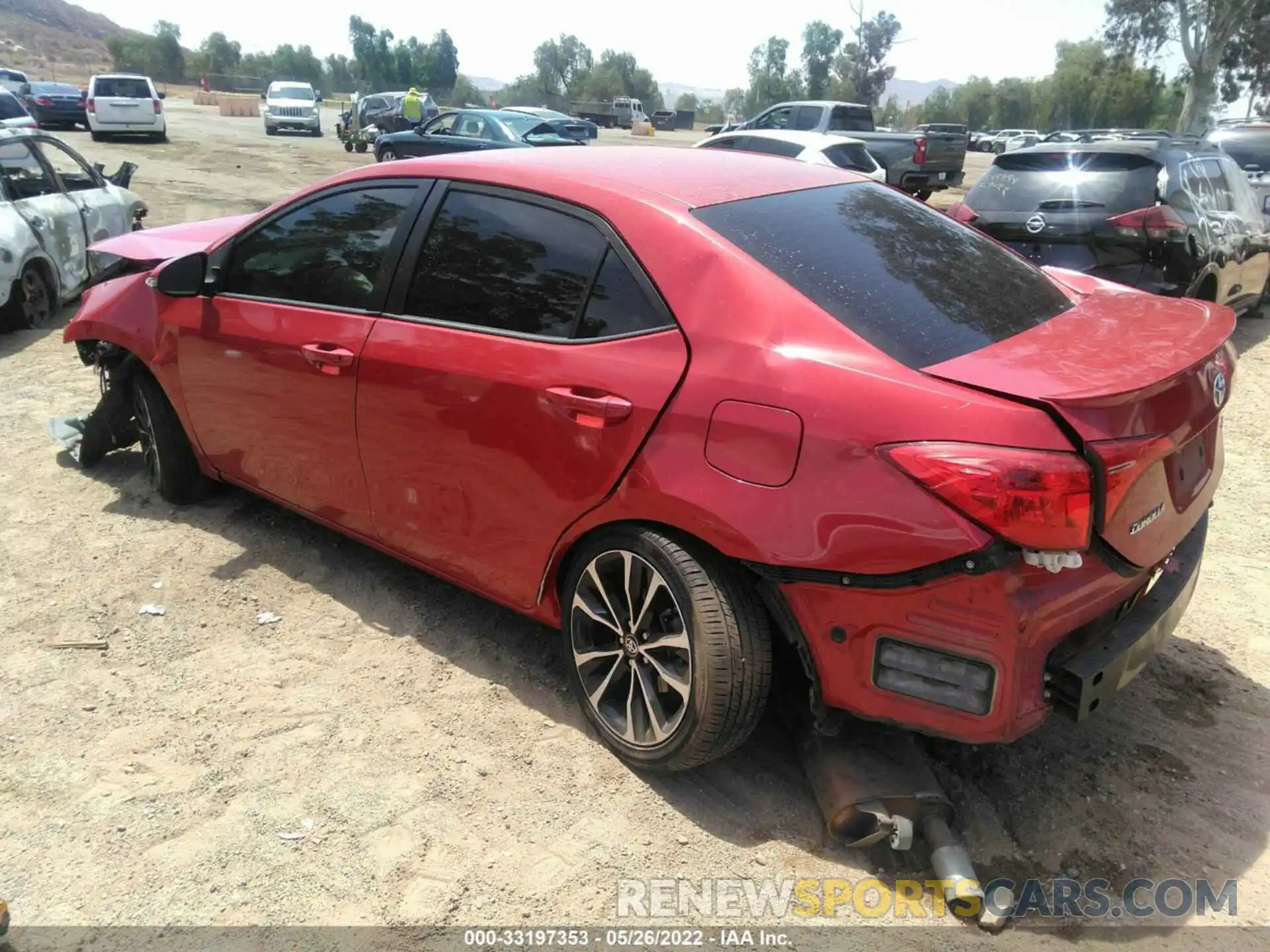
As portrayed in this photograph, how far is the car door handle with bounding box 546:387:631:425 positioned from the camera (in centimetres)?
264

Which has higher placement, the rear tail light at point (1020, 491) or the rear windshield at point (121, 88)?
the rear windshield at point (121, 88)

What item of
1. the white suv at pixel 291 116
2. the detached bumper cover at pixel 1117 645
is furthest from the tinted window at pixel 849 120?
the white suv at pixel 291 116

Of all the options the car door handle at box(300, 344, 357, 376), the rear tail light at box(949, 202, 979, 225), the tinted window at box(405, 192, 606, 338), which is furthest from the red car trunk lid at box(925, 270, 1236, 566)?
the rear tail light at box(949, 202, 979, 225)

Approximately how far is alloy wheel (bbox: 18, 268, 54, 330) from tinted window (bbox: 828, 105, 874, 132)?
13910 mm

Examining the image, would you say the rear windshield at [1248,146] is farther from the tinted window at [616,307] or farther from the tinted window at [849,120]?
the tinted window at [616,307]

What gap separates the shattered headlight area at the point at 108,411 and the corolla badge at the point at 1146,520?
4.25 meters

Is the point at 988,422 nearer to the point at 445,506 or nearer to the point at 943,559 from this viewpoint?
the point at 943,559

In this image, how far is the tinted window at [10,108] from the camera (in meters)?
16.8

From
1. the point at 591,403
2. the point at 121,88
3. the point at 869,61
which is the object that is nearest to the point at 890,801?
the point at 591,403

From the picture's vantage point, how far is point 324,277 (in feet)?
11.7

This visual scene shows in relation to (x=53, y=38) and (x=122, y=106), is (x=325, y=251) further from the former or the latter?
(x=53, y=38)

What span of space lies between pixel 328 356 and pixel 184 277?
0.98 meters

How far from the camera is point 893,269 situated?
2.79 m

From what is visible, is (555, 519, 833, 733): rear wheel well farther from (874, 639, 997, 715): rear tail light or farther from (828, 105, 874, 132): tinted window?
(828, 105, 874, 132): tinted window
